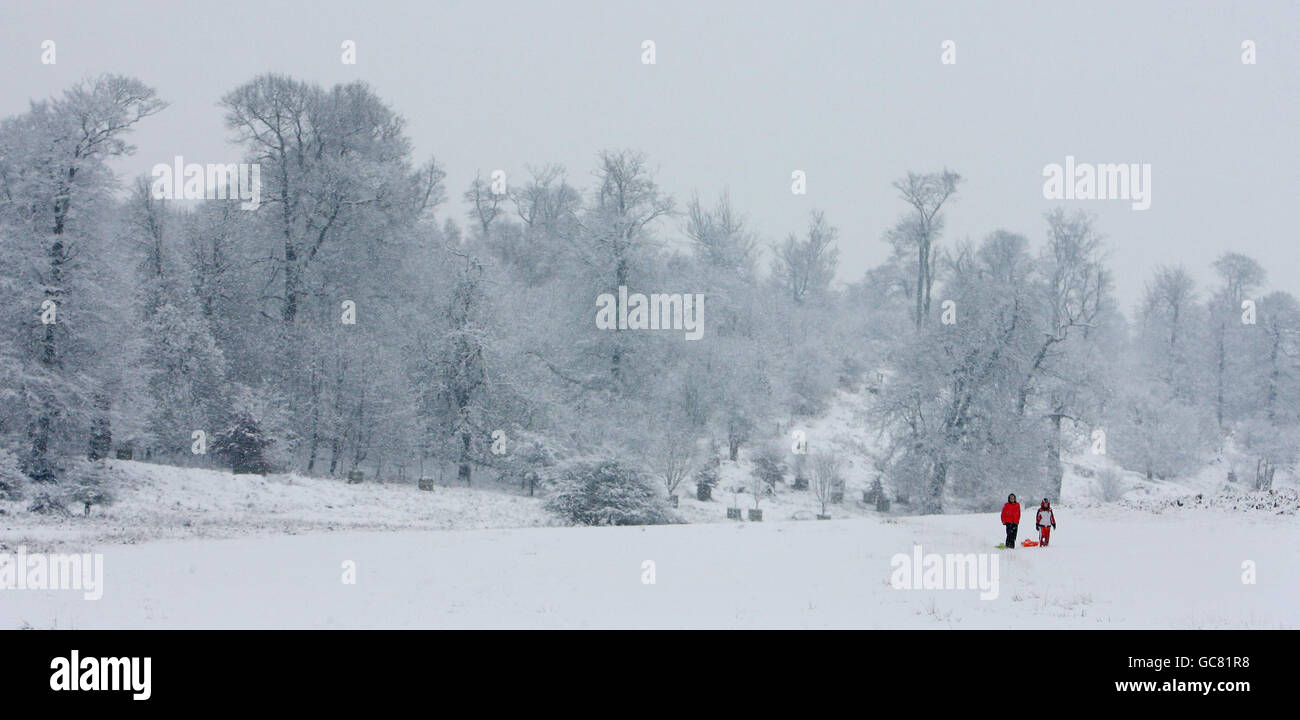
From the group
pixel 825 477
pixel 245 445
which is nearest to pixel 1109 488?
pixel 825 477

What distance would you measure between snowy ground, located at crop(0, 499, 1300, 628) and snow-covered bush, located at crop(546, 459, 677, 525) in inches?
189

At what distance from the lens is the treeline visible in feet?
87.0

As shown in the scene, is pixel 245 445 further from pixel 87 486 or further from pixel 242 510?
pixel 87 486

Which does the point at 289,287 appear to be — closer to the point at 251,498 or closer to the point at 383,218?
the point at 383,218

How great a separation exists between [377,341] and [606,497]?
14452 millimetres

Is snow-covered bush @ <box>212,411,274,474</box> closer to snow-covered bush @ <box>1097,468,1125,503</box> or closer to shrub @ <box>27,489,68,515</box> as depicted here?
shrub @ <box>27,489,68,515</box>

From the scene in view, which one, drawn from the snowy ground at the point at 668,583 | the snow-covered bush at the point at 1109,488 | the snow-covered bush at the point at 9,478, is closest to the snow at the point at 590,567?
the snowy ground at the point at 668,583

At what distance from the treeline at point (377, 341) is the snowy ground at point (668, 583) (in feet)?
32.8

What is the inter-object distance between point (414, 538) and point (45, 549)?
23.1ft

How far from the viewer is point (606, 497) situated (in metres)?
28.2

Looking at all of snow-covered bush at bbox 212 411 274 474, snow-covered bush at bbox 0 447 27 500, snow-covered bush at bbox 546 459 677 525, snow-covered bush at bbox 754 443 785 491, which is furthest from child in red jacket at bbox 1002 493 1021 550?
snow-covered bush at bbox 0 447 27 500

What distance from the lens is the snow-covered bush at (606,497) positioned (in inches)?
1102

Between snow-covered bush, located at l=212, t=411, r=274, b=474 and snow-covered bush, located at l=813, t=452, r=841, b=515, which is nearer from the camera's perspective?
snow-covered bush, located at l=212, t=411, r=274, b=474

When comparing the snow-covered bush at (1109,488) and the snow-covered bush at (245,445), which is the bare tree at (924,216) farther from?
the snow-covered bush at (245,445)
